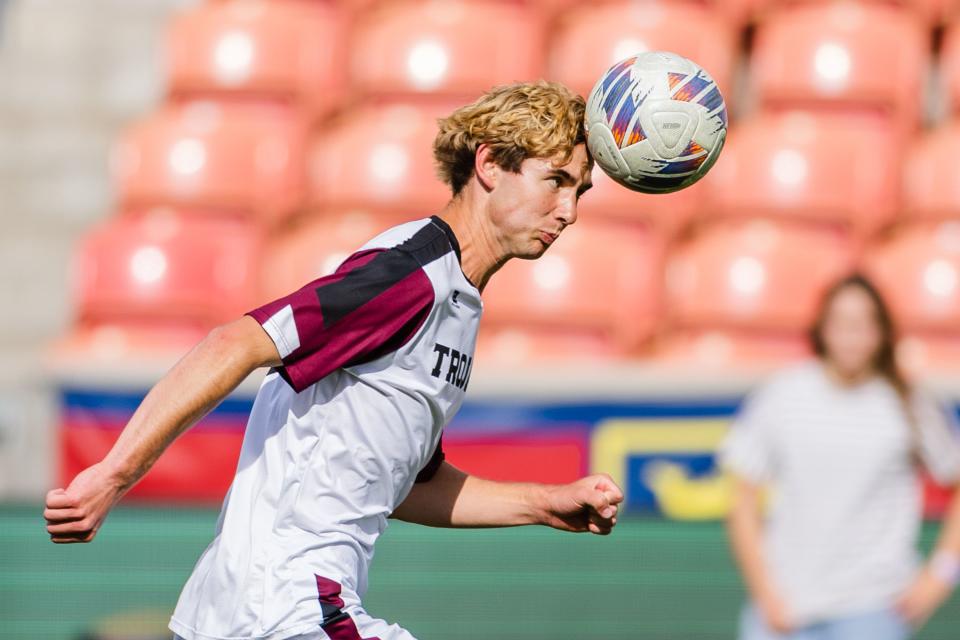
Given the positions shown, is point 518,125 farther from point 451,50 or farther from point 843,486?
point 451,50

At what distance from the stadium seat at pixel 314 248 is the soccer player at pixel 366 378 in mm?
4479

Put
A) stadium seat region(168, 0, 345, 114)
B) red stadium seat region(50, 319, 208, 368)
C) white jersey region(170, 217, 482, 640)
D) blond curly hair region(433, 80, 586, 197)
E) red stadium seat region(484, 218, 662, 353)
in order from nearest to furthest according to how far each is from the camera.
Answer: white jersey region(170, 217, 482, 640)
blond curly hair region(433, 80, 586, 197)
red stadium seat region(50, 319, 208, 368)
red stadium seat region(484, 218, 662, 353)
stadium seat region(168, 0, 345, 114)

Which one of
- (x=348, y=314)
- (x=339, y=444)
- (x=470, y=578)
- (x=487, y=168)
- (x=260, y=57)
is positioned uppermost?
(x=260, y=57)

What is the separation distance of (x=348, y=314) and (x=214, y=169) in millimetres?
6033

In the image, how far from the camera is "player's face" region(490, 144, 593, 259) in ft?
10.1

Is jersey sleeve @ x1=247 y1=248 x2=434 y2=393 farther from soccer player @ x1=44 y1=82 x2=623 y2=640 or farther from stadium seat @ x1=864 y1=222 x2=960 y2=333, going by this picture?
stadium seat @ x1=864 y1=222 x2=960 y2=333

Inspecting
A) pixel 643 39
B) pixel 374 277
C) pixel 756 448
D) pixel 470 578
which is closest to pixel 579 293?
pixel 643 39

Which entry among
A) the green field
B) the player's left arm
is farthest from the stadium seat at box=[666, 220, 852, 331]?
the player's left arm

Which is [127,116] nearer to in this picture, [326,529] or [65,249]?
[65,249]

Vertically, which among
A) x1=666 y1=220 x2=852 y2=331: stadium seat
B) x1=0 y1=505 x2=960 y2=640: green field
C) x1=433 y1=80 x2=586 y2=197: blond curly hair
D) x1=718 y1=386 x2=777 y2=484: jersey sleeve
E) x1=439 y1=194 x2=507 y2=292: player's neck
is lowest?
x1=0 y1=505 x2=960 y2=640: green field

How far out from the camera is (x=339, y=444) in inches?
119

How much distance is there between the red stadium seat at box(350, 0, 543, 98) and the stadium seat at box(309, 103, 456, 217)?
324mm

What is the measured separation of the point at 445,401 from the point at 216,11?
680 cm

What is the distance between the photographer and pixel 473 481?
3525 mm
